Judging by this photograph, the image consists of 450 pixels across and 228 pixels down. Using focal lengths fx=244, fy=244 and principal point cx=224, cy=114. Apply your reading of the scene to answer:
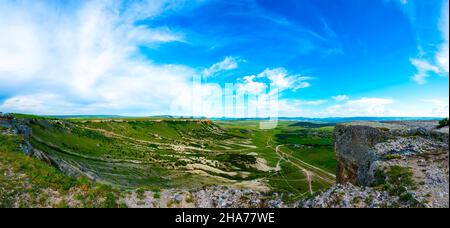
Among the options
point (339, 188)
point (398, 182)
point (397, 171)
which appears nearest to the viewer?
point (398, 182)

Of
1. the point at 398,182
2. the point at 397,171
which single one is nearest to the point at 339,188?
the point at 398,182

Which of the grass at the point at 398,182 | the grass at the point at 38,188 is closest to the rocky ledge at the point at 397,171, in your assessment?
the grass at the point at 398,182

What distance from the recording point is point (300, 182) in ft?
224

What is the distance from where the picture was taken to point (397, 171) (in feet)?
50.2

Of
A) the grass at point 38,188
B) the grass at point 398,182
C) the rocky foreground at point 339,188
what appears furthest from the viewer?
the grass at point 38,188

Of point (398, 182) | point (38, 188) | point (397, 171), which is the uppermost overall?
point (397, 171)

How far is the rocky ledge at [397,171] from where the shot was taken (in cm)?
1273

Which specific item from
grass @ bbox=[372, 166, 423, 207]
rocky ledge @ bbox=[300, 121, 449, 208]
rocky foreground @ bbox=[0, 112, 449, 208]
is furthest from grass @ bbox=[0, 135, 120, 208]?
grass @ bbox=[372, 166, 423, 207]

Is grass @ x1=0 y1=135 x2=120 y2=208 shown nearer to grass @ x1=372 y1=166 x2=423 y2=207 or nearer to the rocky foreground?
the rocky foreground

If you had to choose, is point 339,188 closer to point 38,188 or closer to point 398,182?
point 398,182

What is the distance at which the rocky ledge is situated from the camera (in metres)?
12.7

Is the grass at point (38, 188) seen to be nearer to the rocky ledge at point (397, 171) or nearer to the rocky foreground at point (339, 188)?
the rocky foreground at point (339, 188)
